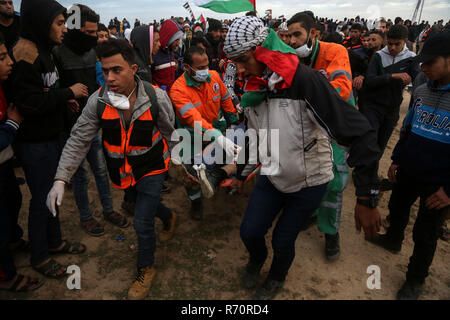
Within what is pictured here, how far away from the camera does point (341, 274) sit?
9.99 ft

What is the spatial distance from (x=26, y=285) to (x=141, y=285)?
3.63ft

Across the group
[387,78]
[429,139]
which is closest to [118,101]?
[429,139]

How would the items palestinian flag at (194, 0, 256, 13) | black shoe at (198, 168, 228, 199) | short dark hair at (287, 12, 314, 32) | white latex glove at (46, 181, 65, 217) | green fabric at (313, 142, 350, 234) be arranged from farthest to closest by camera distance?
1. palestinian flag at (194, 0, 256, 13)
2. short dark hair at (287, 12, 314, 32)
3. green fabric at (313, 142, 350, 234)
4. black shoe at (198, 168, 228, 199)
5. white latex glove at (46, 181, 65, 217)

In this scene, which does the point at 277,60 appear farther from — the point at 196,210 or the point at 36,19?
the point at 196,210

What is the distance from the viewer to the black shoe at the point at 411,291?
8.89ft

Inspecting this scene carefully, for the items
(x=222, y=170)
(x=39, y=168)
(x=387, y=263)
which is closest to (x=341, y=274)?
Answer: (x=387, y=263)

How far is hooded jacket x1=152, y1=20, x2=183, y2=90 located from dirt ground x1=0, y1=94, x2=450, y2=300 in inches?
96.9

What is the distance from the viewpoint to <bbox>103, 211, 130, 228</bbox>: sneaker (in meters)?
3.70

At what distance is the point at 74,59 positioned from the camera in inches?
120

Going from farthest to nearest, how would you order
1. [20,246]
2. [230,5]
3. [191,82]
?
[230,5]
[191,82]
[20,246]

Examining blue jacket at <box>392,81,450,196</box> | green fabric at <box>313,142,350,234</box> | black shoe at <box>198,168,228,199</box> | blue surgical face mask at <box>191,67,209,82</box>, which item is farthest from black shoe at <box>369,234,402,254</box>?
blue surgical face mask at <box>191,67,209,82</box>

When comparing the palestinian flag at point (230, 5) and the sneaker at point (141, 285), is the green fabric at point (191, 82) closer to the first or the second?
the sneaker at point (141, 285)

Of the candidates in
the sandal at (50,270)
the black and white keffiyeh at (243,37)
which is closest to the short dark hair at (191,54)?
the black and white keffiyeh at (243,37)

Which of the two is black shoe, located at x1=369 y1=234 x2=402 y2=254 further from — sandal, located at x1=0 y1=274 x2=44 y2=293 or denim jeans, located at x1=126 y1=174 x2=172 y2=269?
sandal, located at x1=0 y1=274 x2=44 y2=293
